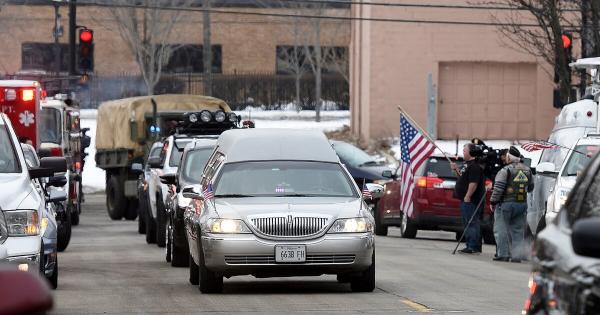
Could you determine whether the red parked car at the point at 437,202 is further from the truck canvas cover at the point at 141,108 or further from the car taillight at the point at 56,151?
the truck canvas cover at the point at 141,108

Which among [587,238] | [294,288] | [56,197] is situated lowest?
[294,288]

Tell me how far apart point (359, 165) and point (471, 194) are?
421 inches

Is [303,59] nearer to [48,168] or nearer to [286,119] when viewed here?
[286,119]

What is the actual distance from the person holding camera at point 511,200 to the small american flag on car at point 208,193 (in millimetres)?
6774

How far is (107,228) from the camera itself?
2884 centimetres

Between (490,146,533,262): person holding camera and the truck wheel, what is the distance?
13424 mm

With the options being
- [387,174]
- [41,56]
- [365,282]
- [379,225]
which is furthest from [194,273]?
[41,56]

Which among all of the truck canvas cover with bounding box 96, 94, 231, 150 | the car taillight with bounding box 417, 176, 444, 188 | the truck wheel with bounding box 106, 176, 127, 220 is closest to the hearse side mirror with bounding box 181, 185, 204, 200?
the car taillight with bounding box 417, 176, 444, 188

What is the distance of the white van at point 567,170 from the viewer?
688 inches

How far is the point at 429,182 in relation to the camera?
987 inches

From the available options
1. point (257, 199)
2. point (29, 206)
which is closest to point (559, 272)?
point (29, 206)

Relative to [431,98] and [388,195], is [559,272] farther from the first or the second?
[431,98]

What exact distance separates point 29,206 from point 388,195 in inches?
599

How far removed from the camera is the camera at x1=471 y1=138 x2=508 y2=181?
22188 millimetres
